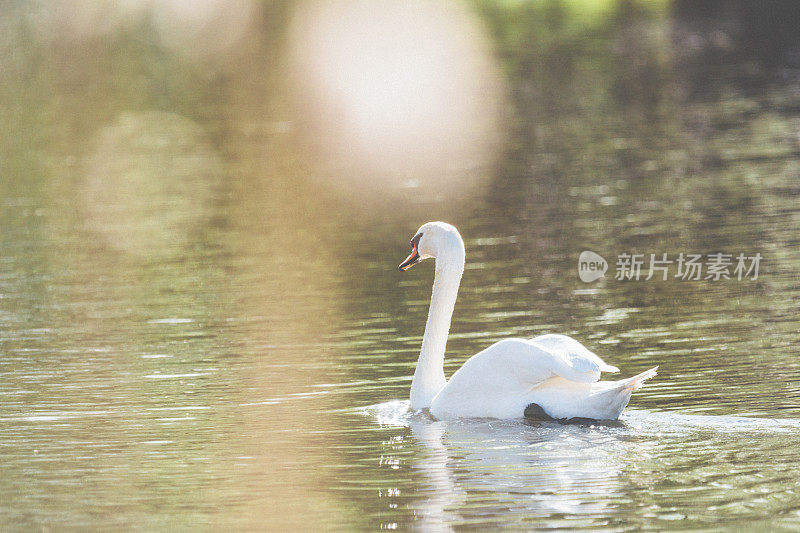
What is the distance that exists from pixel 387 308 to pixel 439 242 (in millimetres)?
4477

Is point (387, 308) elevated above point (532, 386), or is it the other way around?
point (387, 308)

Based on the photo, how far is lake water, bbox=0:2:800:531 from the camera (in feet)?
29.8

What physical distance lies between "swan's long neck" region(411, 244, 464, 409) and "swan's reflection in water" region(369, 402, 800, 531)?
1.96 feet

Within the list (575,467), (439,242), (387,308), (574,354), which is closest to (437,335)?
(439,242)

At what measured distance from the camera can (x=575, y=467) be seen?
30.3 ft

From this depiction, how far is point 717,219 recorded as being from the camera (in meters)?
21.0

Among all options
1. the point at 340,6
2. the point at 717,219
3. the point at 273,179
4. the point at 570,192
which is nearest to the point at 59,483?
the point at 717,219

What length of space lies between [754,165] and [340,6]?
71118 mm

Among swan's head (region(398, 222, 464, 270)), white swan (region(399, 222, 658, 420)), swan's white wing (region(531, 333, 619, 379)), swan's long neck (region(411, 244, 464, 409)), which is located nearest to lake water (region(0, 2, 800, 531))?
white swan (region(399, 222, 658, 420))

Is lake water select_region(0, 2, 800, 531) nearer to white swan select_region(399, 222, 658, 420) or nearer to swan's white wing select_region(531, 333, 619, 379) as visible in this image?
white swan select_region(399, 222, 658, 420)

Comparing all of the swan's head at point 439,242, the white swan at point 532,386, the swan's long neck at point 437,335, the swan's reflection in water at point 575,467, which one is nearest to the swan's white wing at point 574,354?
the white swan at point 532,386

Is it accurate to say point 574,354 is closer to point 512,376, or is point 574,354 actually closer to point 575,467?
point 512,376

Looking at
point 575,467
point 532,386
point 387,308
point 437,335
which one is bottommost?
point 575,467

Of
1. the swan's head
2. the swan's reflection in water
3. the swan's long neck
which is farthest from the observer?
the swan's head
